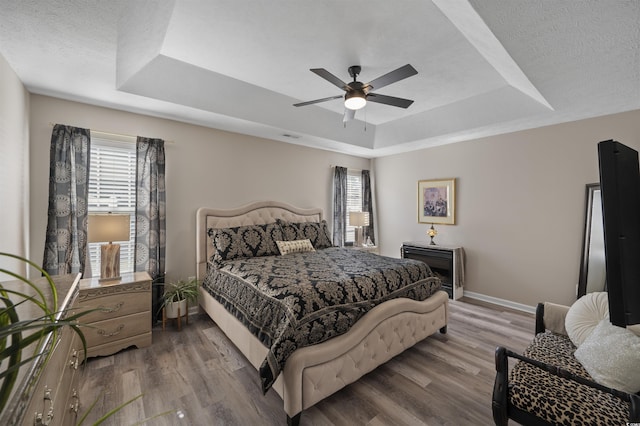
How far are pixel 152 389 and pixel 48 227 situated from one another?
192 cm

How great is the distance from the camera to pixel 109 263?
2785mm

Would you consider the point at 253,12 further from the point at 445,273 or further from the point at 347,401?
the point at 445,273

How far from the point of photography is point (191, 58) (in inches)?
104

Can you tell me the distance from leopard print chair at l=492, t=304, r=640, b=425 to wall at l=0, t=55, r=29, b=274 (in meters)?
3.33

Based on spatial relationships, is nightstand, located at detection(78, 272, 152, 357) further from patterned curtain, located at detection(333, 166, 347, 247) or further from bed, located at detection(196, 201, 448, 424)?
patterned curtain, located at detection(333, 166, 347, 247)

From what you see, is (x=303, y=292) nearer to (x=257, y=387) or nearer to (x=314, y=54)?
(x=257, y=387)

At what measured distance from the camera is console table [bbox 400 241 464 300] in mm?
4289

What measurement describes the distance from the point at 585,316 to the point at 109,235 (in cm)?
398

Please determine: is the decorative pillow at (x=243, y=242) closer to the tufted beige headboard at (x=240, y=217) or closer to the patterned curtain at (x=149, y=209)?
the tufted beige headboard at (x=240, y=217)

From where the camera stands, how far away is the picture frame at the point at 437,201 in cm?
463

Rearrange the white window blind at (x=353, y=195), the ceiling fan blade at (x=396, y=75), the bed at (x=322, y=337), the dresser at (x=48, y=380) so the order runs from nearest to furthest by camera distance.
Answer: the dresser at (x=48, y=380) < the bed at (x=322, y=337) < the ceiling fan blade at (x=396, y=75) < the white window blind at (x=353, y=195)

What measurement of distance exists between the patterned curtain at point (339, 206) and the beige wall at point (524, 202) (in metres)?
1.45

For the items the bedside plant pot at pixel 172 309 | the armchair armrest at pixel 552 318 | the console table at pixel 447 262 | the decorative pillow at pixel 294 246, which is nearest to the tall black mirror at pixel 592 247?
the console table at pixel 447 262

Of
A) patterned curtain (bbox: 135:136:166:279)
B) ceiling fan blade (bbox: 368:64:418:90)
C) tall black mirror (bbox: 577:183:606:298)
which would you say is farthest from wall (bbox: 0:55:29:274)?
tall black mirror (bbox: 577:183:606:298)
